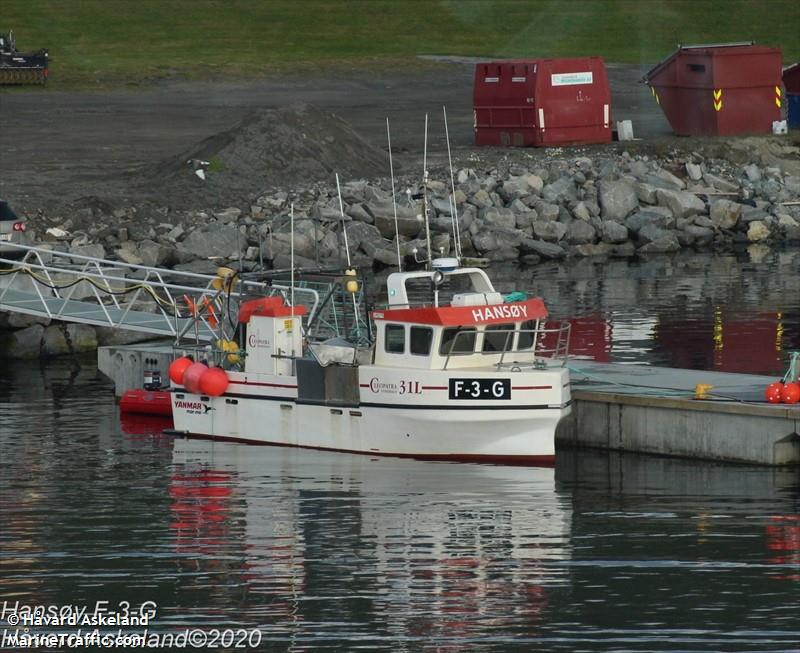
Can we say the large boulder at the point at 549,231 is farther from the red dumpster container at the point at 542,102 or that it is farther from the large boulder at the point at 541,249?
the red dumpster container at the point at 542,102

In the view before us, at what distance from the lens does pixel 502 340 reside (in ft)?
111

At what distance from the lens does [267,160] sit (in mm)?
62938

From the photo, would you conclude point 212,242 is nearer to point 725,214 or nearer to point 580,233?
point 580,233

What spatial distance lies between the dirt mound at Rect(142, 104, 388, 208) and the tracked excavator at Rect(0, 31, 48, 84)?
20.8m

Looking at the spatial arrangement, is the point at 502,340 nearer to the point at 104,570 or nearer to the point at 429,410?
the point at 429,410

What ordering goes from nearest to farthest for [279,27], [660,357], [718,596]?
1. [718,596]
2. [660,357]
3. [279,27]

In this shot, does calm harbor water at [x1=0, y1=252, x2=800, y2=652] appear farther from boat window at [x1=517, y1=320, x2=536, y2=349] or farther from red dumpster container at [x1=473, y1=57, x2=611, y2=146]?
red dumpster container at [x1=473, y1=57, x2=611, y2=146]

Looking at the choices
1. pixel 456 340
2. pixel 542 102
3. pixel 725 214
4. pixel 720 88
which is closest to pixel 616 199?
pixel 725 214

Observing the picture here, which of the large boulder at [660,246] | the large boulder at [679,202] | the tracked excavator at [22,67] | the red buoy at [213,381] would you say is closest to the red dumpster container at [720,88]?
the large boulder at [679,202]

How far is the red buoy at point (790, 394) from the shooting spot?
1278 inches

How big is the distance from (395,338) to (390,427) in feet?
5.06

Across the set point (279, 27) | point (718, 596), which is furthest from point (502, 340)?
point (279, 27)

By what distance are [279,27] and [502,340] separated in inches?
2744

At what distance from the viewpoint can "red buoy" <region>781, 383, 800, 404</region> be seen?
32469mm
